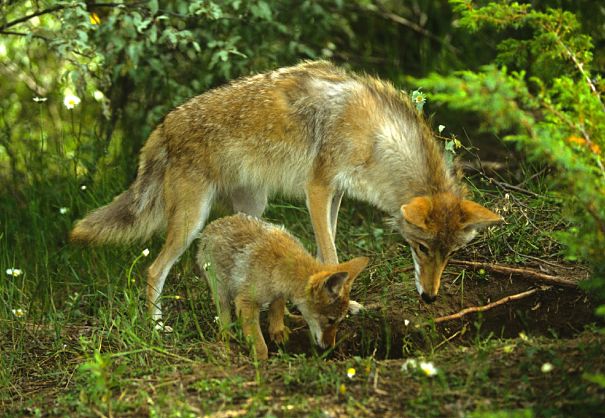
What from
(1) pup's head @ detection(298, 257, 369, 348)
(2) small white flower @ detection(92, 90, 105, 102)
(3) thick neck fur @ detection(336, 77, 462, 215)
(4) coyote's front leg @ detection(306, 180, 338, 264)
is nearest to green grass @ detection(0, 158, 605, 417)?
(1) pup's head @ detection(298, 257, 369, 348)

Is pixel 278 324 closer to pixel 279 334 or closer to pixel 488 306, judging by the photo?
pixel 279 334

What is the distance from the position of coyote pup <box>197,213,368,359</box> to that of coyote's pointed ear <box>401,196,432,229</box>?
0.40 meters

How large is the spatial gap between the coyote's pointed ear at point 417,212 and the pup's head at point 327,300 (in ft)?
1.29

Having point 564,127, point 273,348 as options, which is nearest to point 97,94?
point 273,348

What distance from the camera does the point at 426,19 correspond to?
37.2 feet

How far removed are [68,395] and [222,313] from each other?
1.37m

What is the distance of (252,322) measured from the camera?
5.80 metres

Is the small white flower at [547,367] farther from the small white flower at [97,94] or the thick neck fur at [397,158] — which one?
the small white flower at [97,94]

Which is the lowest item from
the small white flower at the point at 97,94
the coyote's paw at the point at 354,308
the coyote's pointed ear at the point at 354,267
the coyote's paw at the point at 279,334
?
the coyote's paw at the point at 279,334

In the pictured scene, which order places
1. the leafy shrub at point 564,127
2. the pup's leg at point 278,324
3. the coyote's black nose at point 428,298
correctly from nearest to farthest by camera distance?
the leafy shrub at point 564,127
the coyote's black nose at point 428,298
the pup's leg at point 278,324

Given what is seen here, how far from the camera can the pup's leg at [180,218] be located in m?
6.85

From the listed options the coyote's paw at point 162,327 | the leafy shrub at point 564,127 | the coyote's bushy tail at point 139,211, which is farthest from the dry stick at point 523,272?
the coyote's bushy tail at point 139,211

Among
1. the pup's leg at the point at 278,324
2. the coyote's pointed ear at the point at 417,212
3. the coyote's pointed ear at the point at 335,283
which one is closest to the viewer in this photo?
the coyote's pointed ear at the point at 335,283

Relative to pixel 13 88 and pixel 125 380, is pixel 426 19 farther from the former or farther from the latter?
pixel 125 380
